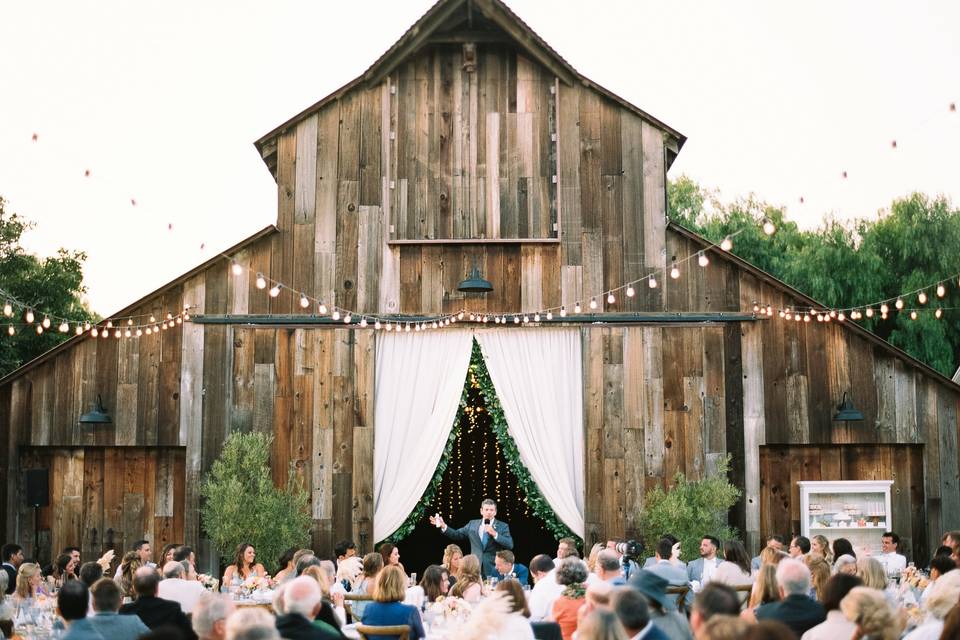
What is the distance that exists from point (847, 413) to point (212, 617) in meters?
10.5

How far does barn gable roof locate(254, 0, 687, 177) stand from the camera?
50.5 ft

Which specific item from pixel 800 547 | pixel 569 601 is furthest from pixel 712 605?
pixel 800 547

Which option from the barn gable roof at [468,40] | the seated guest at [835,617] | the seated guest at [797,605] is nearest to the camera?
the seated guest at [835,617]

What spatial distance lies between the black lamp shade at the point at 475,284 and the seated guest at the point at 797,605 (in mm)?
7960

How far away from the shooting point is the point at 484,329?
15.5m

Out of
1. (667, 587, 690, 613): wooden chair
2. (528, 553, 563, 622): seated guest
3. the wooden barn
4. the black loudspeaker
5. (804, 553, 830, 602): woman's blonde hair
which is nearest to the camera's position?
(804, 553, 830, 602): woman's blonde hair

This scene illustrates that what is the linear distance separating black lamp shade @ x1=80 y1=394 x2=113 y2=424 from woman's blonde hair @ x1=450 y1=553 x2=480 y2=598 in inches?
260

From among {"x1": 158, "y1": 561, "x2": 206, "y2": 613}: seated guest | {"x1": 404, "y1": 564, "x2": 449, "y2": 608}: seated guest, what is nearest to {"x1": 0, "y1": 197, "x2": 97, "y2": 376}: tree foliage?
{"x1": 158, "y1": 561, "x2": 206, "y2": 613}: seated guest

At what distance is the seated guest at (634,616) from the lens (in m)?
6.04

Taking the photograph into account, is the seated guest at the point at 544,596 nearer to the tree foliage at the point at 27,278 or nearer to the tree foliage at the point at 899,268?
the tree foliage at the point at 27,278

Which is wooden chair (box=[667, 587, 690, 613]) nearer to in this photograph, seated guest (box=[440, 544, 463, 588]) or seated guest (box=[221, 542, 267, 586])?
seated guest (box=[440, 544, 463, 588])

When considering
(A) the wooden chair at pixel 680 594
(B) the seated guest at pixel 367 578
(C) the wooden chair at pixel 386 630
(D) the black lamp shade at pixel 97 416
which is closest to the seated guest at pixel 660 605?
(C) the wooden chair at pixel 386 630

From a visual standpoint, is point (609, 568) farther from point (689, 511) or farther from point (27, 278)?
point (27, 278)

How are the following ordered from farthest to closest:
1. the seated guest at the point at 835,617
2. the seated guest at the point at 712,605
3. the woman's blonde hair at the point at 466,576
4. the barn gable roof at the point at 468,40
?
the barn gable roof at the point at 468,40 < the woman's blonde hair at the point at 466,576 < the seated guest at the point at 835,617 < the seated guest at the point at 712,605
